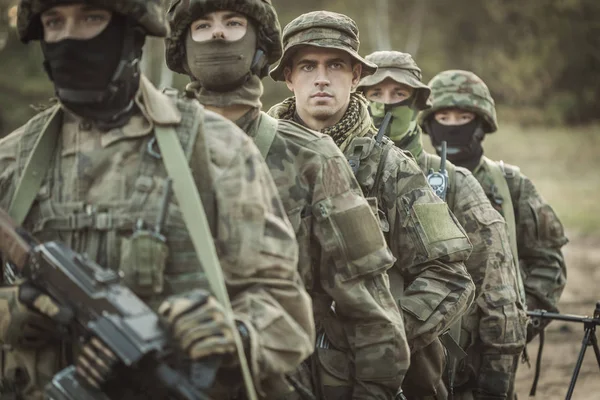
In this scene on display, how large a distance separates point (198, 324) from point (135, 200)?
1.88 ft

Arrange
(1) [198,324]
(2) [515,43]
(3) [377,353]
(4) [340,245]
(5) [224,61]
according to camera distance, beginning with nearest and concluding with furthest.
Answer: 1. (1) [198,324]
2. (4) [340,245]
3. (3) [377,353]
4. (5) [224,61]
5. (2) [515,43]

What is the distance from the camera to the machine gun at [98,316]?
3.55 metres

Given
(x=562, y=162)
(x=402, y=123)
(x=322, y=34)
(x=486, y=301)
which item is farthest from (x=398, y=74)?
(x=562, y=162)

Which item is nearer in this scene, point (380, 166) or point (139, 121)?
point (139, 121)

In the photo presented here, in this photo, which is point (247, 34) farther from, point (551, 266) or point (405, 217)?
point (551, 266)

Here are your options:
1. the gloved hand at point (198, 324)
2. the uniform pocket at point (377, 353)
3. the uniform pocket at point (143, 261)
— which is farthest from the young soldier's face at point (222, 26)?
the gloved hand at point (198, 324)

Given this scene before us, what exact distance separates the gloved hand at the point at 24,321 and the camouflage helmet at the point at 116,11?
0.91 metres

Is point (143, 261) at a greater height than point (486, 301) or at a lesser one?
greater

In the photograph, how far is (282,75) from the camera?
676 centimetres

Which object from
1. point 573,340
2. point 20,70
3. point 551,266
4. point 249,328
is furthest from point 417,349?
point 20,70

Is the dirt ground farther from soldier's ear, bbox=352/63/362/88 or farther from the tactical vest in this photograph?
the tactical vest

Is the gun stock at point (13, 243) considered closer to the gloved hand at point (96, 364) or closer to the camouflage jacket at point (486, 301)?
the gloved hand at point (96, 364)

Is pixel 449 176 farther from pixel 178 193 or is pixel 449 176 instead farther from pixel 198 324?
pixel 198 324

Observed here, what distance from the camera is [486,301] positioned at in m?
7.58
